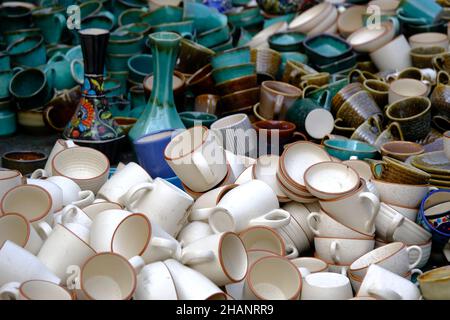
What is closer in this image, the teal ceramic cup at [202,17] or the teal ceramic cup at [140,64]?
the teal ceramic cup at [140,64]

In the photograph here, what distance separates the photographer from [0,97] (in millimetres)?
3611

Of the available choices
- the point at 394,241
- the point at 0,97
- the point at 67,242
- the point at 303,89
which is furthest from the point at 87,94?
the point at 394,241

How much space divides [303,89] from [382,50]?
56cm

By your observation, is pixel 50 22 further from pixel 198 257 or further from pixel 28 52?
pixel 198 257

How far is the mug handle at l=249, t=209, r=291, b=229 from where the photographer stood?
2.26 metres

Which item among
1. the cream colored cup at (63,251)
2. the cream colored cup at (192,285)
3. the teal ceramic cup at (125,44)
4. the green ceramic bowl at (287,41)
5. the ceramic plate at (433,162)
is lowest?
the teal ceramic cup at (125,44)

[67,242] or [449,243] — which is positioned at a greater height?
[67,242]

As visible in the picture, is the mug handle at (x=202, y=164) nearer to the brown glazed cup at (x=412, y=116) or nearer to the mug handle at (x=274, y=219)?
the mug handle at (x=274, y=219)

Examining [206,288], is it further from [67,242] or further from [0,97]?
[0,97]

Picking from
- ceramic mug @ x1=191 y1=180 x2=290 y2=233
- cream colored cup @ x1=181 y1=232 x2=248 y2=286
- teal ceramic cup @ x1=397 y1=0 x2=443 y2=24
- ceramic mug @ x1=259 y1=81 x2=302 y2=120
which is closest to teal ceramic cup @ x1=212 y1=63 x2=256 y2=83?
ceramic mug @ x1=259 y1=81 x2=302 y2=120

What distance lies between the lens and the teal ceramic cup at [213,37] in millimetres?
3965

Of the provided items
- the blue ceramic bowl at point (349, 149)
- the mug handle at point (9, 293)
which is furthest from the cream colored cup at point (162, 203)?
the blue ceramic bowl at point (349, 149)

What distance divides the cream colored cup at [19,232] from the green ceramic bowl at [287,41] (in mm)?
2060

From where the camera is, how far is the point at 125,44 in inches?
152
